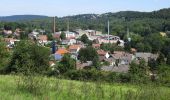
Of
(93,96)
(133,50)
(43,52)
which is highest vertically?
(93,96)

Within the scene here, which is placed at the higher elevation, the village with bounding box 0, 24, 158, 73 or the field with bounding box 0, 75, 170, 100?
the field with bounding box 0, 75, 170, 100

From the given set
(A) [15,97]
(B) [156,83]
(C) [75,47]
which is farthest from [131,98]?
(C) [75,47]

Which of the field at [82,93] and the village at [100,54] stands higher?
the field at [82,93]

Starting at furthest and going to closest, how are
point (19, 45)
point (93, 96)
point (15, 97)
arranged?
point (19, 45)
point (93, 96)
point (15, 97)

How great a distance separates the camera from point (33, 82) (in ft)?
17.7

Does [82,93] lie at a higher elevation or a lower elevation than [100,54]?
higher

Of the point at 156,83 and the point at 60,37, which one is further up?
the point at 156,83

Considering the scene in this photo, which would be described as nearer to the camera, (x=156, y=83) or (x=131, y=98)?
(x=131, y=98)

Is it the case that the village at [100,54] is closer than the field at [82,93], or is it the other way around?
the field at [82,93]

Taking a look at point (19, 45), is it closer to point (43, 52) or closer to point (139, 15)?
point (43, 52)

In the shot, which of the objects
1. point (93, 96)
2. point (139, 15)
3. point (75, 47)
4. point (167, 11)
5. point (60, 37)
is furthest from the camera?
point (139, 15)

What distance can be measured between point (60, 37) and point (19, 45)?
3225 inches

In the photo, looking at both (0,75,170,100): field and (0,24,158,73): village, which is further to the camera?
(0,24,158,73): village

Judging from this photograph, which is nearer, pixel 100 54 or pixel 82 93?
pixel 82 93
